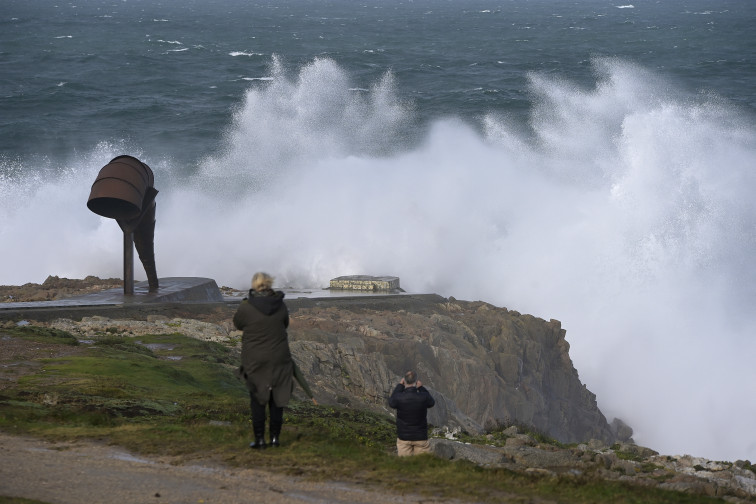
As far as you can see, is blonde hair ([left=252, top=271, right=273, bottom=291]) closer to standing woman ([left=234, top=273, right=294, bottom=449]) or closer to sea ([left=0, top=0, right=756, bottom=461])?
standing woman ([left=234, top=273, right=294, bottom=449])

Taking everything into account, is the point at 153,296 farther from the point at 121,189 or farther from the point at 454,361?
the point at 454,361

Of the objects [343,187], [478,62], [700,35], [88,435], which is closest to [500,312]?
[343,187]

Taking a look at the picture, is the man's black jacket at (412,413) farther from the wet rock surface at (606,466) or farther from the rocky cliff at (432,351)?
the rocky cliff at (432,351)

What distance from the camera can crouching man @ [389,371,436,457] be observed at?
447 inches

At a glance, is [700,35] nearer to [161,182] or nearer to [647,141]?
[647,141]

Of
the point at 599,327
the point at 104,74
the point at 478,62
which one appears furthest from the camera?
the point at 478,62

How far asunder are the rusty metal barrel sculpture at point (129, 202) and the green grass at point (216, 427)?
501 centimetres

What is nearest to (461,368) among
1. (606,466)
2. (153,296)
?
(153,296)

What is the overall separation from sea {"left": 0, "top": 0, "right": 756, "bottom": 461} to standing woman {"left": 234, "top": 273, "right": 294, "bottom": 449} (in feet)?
65.2

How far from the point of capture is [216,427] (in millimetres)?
11977

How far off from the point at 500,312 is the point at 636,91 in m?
41.4

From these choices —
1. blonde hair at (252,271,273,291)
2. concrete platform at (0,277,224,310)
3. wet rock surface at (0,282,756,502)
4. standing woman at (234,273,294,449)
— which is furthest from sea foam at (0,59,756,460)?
blonde hair at (252,271,273,291)

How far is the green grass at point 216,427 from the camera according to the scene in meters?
9.99

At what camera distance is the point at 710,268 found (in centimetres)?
4159
